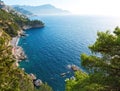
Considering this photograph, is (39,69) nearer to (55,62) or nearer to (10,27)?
(55,62)

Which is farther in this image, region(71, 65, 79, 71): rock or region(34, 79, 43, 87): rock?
region(71, 65, 79, 71): rock

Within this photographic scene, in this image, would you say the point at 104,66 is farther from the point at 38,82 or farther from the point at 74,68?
the point at 74,68

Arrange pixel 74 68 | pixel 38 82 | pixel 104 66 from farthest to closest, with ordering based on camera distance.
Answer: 1. pixel 74 68
2. pixel 38 82
3. pixel 104 66

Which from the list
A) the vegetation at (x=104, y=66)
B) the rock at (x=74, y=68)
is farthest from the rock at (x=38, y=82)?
the vegetation at (x=104, y=66)

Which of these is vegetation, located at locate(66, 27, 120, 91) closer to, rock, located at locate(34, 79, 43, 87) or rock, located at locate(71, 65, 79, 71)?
rock, located at locate(34, 79, 43, 87)

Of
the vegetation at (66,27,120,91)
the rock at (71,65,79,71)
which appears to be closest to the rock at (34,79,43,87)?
the rock at (71,65,79,71)

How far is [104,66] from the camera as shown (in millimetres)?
18734

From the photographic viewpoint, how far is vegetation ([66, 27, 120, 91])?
59.0ft

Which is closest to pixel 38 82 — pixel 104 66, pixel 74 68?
pixel 74 68

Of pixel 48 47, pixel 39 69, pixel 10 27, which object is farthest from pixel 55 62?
pixel 10 27

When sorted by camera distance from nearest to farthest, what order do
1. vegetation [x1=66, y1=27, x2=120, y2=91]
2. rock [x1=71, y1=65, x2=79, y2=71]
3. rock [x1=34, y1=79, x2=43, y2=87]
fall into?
vegetation [x1=66, y1=27, x2=120, y2=91] < rock [x1=34, y1=79, x2=43, y2=87] < rock [x1=71, y1=65, x2=79, y2=71]

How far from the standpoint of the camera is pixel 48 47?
15575cm

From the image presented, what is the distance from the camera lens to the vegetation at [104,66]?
17984 mm

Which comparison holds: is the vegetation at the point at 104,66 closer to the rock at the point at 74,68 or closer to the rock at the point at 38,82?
the rock at the point at 38,82
